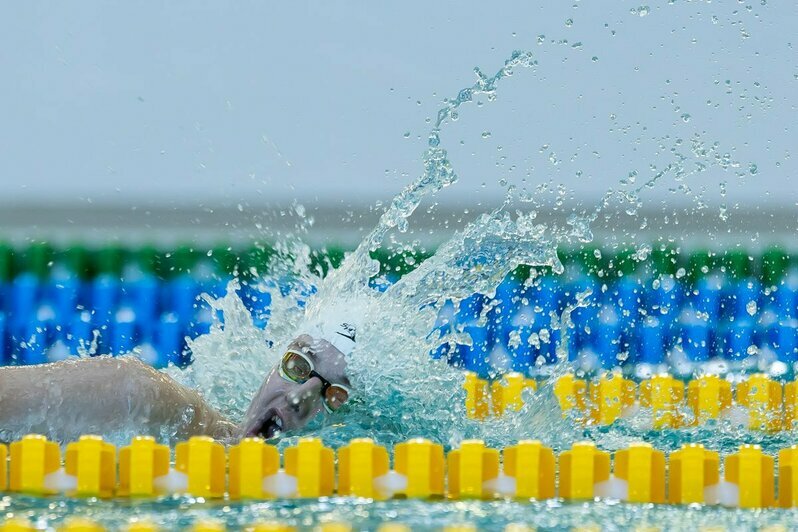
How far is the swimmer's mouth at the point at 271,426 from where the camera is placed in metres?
2.91

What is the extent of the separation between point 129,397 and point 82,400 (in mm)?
115

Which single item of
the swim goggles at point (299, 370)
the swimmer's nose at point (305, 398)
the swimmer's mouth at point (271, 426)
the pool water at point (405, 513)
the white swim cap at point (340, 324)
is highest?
the white swim cap at point (340, 324)

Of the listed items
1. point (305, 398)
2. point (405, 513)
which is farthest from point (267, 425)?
point (405, 513)

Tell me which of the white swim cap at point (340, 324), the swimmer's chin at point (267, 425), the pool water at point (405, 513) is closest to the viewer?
the pool water at point (405, 513)

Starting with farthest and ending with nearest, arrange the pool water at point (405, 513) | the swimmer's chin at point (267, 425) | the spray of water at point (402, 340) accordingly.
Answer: the spray of water at point (402, 340)
the swimmer's chin at point (267, 425)
the pool water at point (405, 513)

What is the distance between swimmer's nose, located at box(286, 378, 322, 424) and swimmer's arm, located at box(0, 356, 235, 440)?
0.33 metres

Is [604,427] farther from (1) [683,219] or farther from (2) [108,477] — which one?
(1) [683,219]

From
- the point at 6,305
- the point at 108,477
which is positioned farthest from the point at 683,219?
the point at 108,477

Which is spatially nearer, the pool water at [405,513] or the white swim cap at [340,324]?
the pool water at [405,513]

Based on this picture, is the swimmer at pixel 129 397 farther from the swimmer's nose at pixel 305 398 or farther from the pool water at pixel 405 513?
the pool water at pixel 405 513

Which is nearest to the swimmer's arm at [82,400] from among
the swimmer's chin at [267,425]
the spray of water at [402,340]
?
the swimmer's chin at [267,425]

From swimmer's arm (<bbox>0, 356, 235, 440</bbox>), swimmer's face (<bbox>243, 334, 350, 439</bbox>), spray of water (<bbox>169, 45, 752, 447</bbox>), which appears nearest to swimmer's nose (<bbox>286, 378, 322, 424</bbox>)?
swimmer's face (<bbox>243, 334, 350, 439</bbox>)

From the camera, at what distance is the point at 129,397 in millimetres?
2945

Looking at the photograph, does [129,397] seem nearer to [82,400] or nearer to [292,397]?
[82,400]
